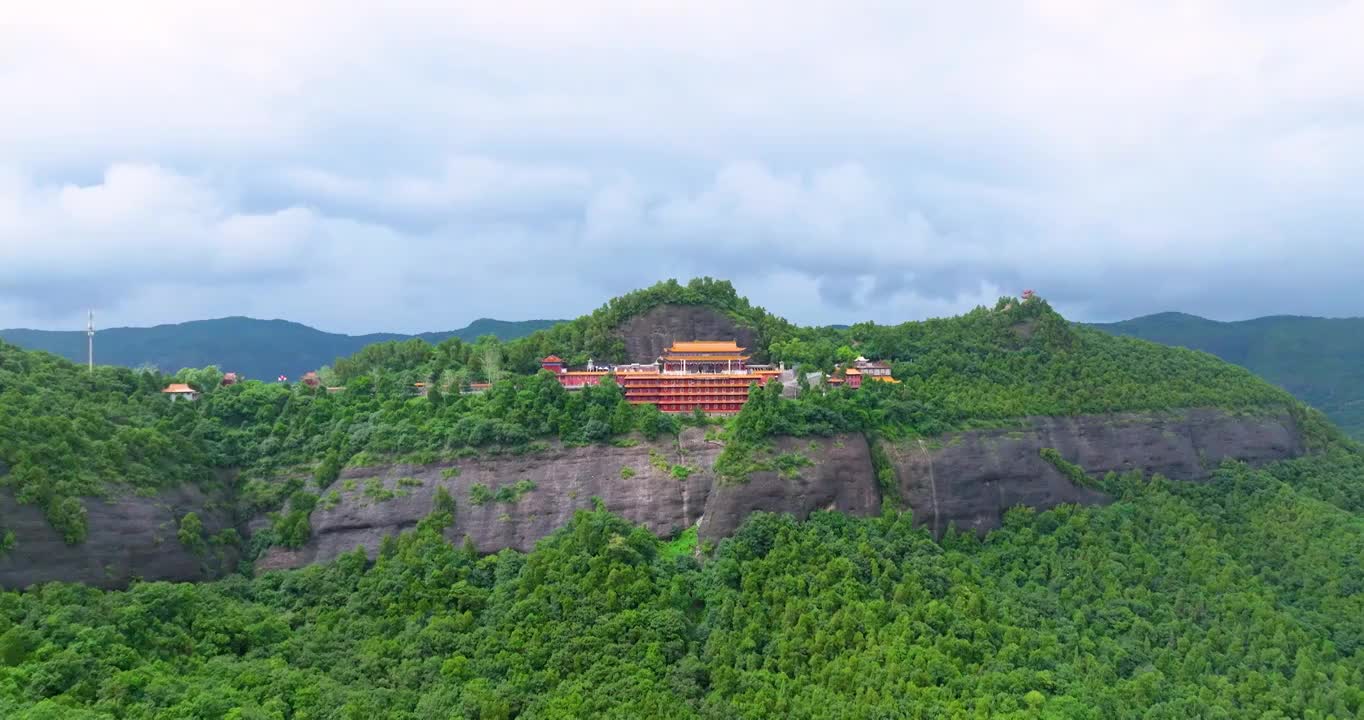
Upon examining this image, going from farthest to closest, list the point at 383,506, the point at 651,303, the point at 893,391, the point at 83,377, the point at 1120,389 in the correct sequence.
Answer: the point at 651,303
the point at 1120,389
the point at 893,391
the point at 83,377
the point at 383,506

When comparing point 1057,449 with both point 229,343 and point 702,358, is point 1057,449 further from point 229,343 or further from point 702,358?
point 229,343

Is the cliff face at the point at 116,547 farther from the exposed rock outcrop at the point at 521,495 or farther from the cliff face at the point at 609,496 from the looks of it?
the exposed rock outcrop at the point at 521,495

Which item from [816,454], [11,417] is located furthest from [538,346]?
[11,417]

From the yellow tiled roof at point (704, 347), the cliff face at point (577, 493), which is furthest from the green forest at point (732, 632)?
the yellow tiled roof at point (704, 347)

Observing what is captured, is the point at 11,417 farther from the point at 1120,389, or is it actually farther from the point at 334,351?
the point at 334,351

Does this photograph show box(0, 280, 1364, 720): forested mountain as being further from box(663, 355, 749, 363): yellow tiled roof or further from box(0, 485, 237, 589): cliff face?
box(663, 355, 749, 363): yellow tiled roof

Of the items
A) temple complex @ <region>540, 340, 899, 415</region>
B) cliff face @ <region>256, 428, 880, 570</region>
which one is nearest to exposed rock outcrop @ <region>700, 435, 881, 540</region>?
cliff face @ <region>256, 428, 880, 570</region>

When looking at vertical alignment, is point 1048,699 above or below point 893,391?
below
